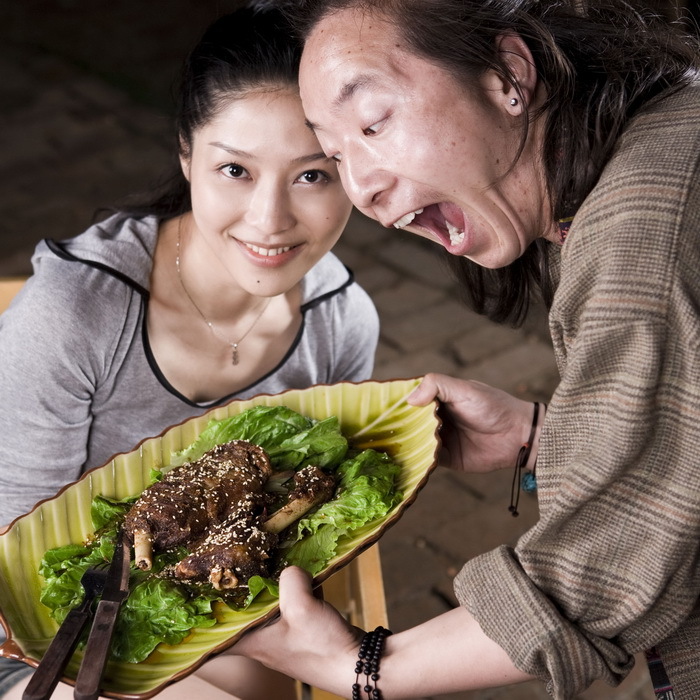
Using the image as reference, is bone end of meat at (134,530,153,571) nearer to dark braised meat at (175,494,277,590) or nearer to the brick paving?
dark braised meat at (175,494,277,590)

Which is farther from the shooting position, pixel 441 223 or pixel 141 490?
pixel 141 490

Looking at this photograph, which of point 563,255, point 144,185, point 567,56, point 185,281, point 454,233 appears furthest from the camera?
point 144,185

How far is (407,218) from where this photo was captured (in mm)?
1661

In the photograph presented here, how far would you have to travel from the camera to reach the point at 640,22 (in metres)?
1.70

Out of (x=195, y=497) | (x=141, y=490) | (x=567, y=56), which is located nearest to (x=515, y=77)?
(x=567, y=56)

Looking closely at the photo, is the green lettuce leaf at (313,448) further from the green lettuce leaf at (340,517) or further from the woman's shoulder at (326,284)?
the woman's shoulder at (326,284)

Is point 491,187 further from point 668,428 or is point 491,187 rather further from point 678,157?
point 668,428

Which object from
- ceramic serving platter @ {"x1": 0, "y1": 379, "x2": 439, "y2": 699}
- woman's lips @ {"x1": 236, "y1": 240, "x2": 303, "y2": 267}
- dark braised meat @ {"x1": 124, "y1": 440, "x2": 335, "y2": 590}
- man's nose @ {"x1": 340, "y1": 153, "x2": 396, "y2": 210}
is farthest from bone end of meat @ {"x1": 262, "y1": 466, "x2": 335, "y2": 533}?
man's nose @ {"x1": 340, "y1": 153, "x2": 396, "y2": 210}

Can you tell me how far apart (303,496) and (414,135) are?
0.72 m

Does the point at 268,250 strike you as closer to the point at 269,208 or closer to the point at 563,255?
the point at 269,208

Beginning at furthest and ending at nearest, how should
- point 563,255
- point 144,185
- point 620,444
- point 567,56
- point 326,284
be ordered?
point 144,185 < point 326,284 < point 567,56 < point 563,255 < point 620,444

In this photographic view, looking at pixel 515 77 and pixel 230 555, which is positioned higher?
pixel 515 77

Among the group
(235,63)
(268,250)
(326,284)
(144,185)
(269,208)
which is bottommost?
(144,185)

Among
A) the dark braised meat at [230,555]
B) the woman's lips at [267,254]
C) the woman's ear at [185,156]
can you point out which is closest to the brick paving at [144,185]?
the woman's ear at [185,156]
